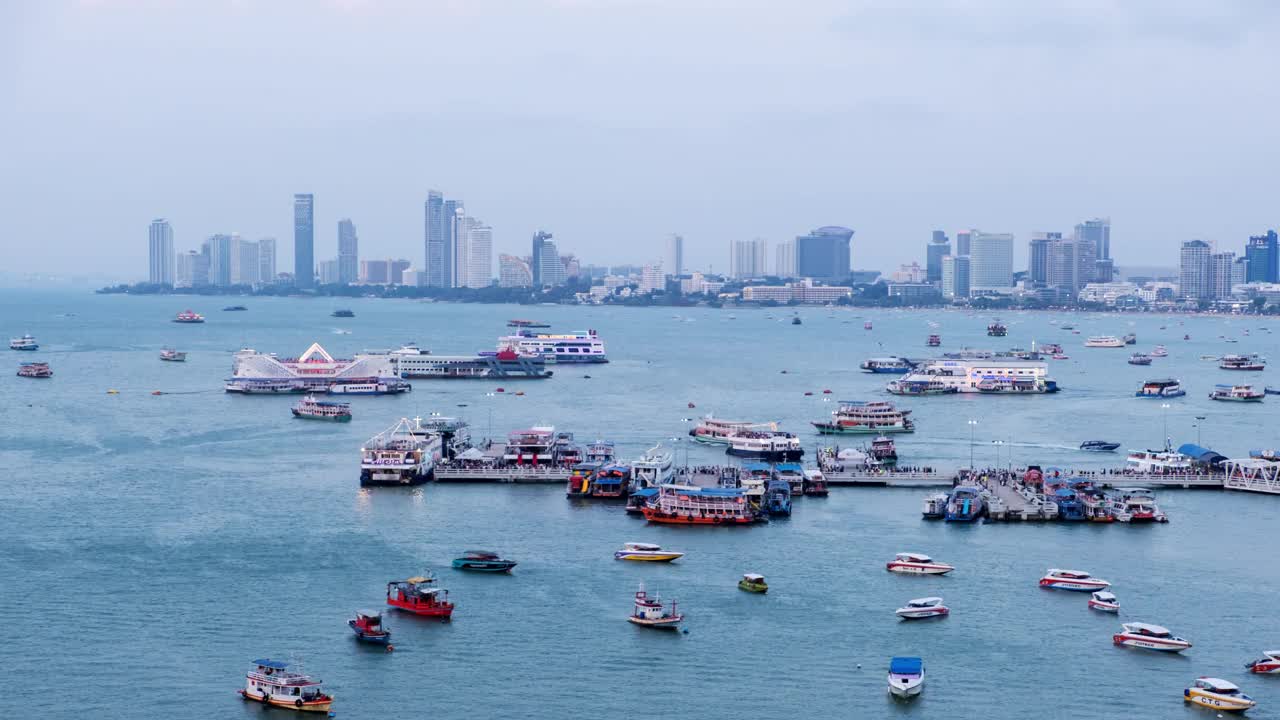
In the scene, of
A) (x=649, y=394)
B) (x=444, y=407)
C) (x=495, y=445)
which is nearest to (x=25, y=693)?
(x=495, y=445)

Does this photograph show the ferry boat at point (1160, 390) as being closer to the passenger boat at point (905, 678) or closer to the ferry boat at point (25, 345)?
the passenger boat at point (905, 678)

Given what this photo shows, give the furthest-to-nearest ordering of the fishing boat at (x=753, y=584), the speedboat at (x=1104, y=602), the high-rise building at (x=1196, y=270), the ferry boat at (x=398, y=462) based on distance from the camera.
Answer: the high-rise building at (x=1196, y=270), the ferry boat at (x=398, y=462), the fishing boat at (x=753, y=584), the speedboat at (x=1104, y=602)

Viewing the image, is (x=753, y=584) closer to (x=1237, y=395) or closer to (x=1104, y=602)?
(x=1104, y=602)

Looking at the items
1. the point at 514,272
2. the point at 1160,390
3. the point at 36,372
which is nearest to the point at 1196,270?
the point at 514,272

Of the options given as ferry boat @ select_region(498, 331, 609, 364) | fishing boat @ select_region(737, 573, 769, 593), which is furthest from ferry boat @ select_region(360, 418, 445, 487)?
ferry boat @ select_region(498, 331, 609, 364)

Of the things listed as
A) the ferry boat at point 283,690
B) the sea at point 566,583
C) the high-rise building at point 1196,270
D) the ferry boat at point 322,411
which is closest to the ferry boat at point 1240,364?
the sea at point 566,583

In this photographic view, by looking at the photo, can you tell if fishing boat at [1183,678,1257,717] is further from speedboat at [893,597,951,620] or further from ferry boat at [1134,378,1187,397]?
ferry boat at [1134,378,1187,397]
